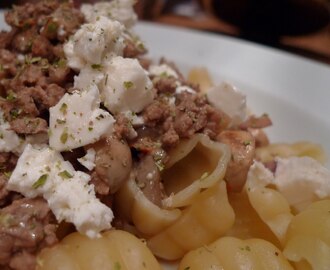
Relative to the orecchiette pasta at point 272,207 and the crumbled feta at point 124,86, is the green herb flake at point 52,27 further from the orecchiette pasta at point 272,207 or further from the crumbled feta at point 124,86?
the orecchiette pasta at point 272,207

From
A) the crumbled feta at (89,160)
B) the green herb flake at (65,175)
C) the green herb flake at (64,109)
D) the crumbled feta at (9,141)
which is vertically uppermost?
the green herb flake at (64,109)

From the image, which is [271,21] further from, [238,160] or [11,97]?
[11,97]

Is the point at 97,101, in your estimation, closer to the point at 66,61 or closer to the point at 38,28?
the point at 66,61

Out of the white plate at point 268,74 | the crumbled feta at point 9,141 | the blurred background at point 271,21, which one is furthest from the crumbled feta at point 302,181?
the blurred background at point 271,21

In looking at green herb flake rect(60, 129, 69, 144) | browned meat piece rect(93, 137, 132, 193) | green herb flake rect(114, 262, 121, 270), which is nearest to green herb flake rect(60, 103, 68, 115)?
green herb flake rect(60, 129, 69, 144)

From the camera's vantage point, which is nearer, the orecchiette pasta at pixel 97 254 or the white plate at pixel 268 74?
the orecchiette pasta at pixel 97 254
